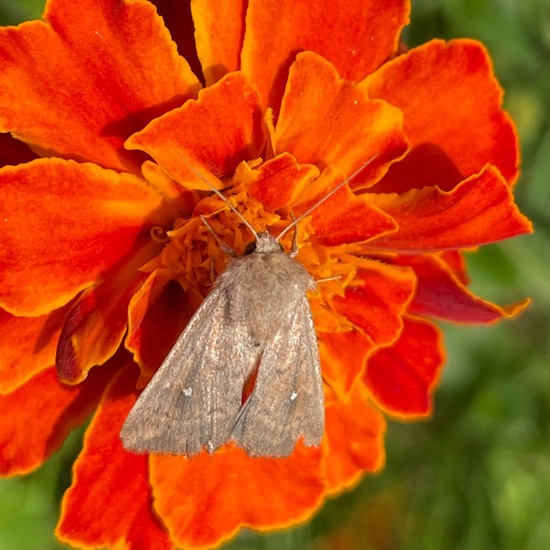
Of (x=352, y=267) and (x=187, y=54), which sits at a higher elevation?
(x=187, y=54)

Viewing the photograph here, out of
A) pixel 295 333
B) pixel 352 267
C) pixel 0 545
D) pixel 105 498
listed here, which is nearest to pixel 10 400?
pixel 105 498

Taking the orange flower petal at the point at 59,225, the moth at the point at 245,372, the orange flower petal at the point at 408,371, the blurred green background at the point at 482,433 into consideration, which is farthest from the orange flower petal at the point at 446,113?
the blurred green background at the point at 482,433

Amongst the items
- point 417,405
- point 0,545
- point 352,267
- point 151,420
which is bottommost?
point 0,545

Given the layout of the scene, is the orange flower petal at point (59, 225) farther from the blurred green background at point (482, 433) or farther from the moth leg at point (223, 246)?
the blurred green background at point (482, 433)

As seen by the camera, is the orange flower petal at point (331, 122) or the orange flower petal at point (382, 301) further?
the orange flower petal at point (382, 301)

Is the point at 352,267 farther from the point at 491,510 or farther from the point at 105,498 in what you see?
the point at 491,510

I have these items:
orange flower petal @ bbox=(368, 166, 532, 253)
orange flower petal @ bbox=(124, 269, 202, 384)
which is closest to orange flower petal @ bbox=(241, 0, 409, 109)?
orange flower petal @ bbox=(368, 166, 532, 253)

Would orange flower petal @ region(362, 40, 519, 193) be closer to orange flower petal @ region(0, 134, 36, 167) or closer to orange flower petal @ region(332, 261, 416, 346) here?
orange flower petal @ region(332, 261, 416, 346)
